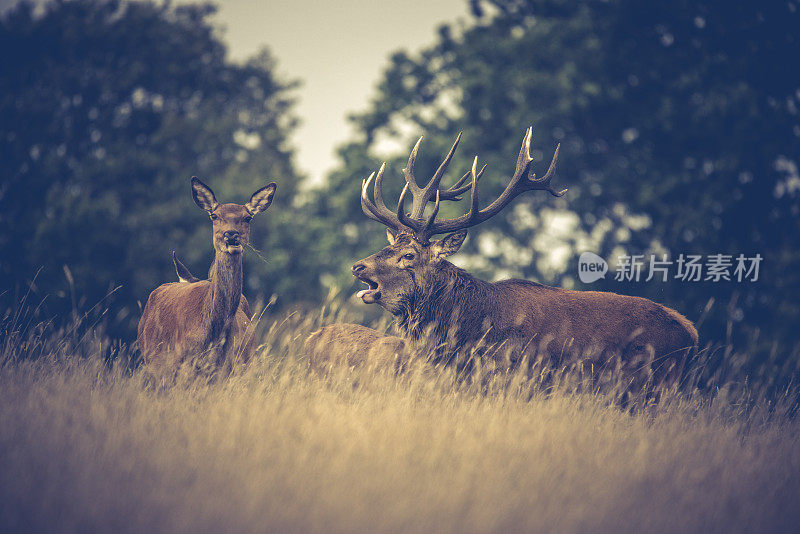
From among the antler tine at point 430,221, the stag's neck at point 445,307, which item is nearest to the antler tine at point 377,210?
the antler tine at point 430,221

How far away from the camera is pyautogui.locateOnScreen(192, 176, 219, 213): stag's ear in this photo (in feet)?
19.9

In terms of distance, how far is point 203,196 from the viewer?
20.2 ft

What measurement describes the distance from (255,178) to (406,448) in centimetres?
1620

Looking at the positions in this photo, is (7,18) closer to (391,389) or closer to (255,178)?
(255,178)

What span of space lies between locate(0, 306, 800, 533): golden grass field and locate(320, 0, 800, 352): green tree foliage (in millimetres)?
5811

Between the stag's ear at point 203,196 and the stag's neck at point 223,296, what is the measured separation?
0.54 m

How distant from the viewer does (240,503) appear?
10.8 ft

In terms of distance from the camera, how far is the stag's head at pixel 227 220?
5828 mm

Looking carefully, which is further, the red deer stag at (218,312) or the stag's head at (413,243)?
the stag's head at (413,243)

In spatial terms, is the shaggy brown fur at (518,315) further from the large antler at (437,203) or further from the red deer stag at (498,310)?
the large antler at (437,203)

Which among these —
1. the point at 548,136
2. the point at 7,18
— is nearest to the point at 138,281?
the point at 7,18

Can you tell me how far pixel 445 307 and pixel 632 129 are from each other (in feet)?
34.6

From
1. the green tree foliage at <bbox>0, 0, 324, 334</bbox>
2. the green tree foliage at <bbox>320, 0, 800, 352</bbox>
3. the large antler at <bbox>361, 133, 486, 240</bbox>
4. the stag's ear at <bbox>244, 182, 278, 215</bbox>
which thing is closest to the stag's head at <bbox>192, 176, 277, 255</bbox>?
the stag's ear at <bbox>244, 182, 278, 215</bbox>

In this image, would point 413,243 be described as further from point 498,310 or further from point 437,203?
point 498,310
